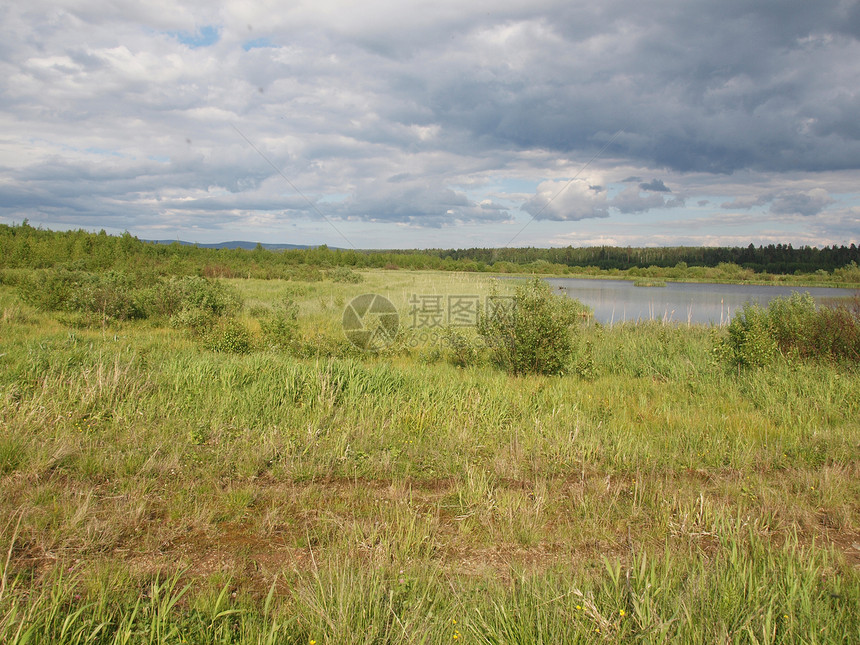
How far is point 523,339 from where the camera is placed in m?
10.8

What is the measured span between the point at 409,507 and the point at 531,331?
7.18m

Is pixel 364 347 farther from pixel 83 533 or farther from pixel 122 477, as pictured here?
pixel 83 533

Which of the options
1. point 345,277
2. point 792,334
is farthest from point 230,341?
point 345,277


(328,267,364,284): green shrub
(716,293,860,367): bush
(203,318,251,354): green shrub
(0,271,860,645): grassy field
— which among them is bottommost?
(0,271,860,645): grassy field

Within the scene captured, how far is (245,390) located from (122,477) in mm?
2510

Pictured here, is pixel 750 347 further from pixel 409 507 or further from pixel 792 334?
pixel 409 507

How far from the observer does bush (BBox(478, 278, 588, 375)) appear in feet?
35.0

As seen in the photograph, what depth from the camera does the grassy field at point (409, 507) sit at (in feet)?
9.09

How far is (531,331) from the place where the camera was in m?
10.6

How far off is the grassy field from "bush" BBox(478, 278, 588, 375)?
6.83 ft

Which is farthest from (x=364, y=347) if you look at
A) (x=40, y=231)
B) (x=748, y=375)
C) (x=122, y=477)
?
(x=40, y=231)

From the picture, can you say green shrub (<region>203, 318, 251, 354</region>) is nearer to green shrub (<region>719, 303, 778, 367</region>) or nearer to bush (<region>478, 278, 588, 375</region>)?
bush (<region>478, 278, 588, 375</region>)

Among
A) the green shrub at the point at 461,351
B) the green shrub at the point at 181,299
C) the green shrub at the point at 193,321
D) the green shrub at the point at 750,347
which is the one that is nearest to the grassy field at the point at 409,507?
the green shrub at the point at 750,347

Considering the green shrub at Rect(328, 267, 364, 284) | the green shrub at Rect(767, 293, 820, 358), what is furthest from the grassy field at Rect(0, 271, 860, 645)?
the green shrub at Rect(328, 267, 364, 284)
